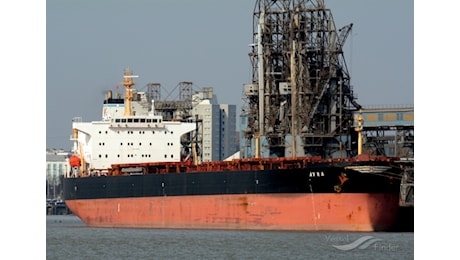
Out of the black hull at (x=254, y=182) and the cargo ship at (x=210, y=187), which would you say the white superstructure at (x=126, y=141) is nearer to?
the cargo ship at (x=210, y=187)

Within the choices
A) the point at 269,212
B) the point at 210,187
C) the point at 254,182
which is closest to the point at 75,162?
the point at 210,187

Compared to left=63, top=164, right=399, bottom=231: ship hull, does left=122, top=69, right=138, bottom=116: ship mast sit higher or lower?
higher

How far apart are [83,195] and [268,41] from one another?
9870 millimetres

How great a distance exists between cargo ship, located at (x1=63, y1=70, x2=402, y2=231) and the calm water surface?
2.79ft

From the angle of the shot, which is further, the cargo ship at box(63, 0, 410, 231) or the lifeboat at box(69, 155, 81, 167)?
the lifeboat at box(69, 155, 81, 167)

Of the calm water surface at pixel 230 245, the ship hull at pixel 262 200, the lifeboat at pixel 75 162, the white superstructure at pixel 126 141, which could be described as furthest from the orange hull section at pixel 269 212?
the lifeboat at pixel 75 162

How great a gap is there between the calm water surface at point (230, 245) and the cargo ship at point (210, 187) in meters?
0.85

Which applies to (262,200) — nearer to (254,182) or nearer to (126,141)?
(254,182)

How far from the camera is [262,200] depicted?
3472 centimetres

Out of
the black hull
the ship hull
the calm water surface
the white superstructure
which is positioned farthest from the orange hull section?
the white superstructure

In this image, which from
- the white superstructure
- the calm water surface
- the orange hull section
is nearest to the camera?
the calm water surface

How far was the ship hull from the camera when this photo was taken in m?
33.8

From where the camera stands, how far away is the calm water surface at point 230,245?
25703 mm

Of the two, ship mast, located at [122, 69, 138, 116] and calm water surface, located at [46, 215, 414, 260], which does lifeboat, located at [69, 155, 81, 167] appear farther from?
calm water surface, located at [46, 215, 414, 260]
